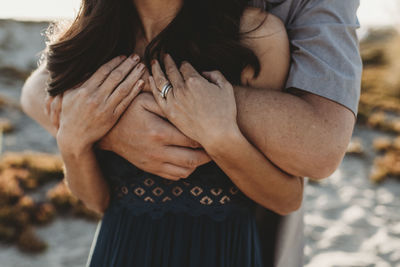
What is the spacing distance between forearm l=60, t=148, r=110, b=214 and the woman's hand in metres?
0.39

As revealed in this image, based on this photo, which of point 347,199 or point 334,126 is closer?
point 334,126

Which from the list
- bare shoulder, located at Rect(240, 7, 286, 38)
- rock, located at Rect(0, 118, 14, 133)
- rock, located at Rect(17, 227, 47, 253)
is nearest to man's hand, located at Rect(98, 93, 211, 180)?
bare shoulder, located at Rect(240, 7, 286, 38)

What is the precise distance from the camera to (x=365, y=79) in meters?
18.4

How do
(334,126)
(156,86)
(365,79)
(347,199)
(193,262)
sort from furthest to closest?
(365,79) → (347,199) → (193,262) → (156,86) → (334,126)

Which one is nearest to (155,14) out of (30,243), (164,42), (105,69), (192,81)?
(164,42)

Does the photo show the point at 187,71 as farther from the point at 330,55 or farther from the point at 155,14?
the point at 330,55

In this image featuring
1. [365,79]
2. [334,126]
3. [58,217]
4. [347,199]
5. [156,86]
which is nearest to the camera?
[334,126]

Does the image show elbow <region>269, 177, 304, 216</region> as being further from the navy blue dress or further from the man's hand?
the man's hand

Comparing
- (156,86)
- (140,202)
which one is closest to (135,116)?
(156,86)

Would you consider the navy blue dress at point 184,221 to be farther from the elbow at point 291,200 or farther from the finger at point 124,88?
the finger at point 124,88

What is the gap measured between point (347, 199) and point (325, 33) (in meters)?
5.22

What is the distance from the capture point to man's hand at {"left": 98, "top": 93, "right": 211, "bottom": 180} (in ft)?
4.11

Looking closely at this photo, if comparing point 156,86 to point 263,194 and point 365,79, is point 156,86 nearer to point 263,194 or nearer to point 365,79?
point 263,194

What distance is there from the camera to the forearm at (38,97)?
1.60 meters
